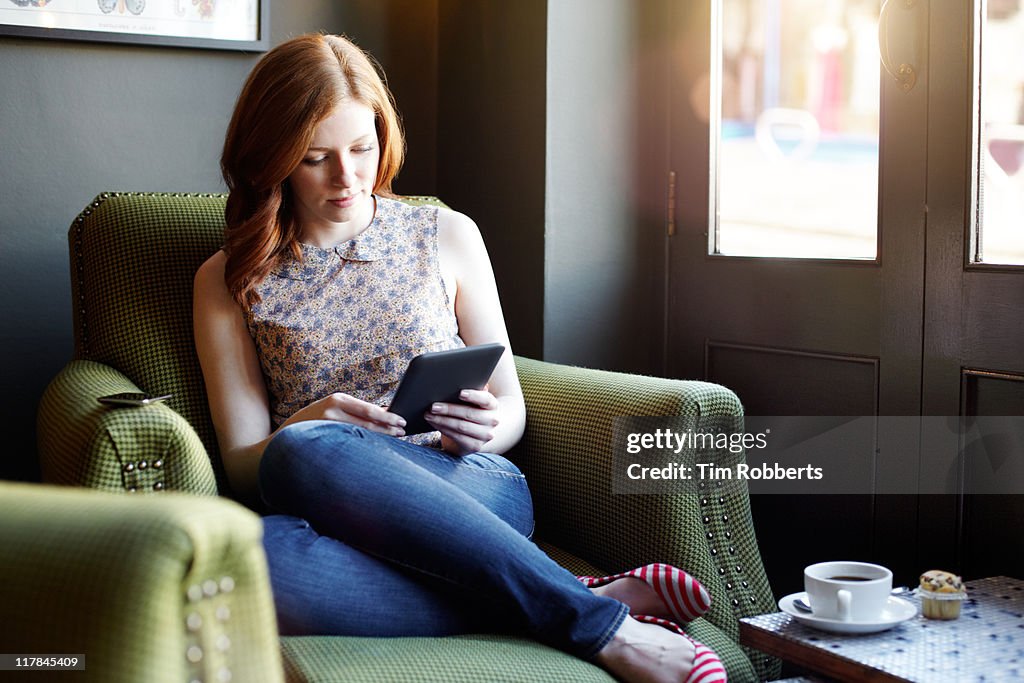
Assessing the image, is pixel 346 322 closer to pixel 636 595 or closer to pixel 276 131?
pixel 276 131

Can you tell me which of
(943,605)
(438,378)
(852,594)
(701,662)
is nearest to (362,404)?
(438,378)

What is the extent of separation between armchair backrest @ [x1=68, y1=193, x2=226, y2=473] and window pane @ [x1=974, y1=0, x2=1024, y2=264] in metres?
1.26

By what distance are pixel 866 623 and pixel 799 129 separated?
110 cm

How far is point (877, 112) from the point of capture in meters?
1.90

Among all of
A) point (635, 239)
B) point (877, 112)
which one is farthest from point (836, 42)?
point (635, 239)

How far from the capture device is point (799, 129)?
2080 millimetres

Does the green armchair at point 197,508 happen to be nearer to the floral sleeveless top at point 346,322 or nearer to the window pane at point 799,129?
the floral sleeveless top at point 346,322

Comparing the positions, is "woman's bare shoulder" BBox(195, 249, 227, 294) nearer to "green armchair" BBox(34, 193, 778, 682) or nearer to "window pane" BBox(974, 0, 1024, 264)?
"green armchair" BBox(34, 193, 778, 682)

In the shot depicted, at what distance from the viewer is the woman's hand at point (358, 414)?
56.4 inches

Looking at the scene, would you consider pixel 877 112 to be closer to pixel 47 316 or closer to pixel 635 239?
pixel 635 239

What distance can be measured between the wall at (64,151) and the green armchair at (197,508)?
0.34m

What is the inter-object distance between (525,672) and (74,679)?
576mm

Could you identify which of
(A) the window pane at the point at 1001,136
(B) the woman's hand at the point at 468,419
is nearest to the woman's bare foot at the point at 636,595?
(B) the woman's hand at the point at 468,419

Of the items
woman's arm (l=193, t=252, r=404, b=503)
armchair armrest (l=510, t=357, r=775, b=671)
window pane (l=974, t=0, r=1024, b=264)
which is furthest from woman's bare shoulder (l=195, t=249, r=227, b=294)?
window pane (l=974, t=0, r=1024, b=264)
